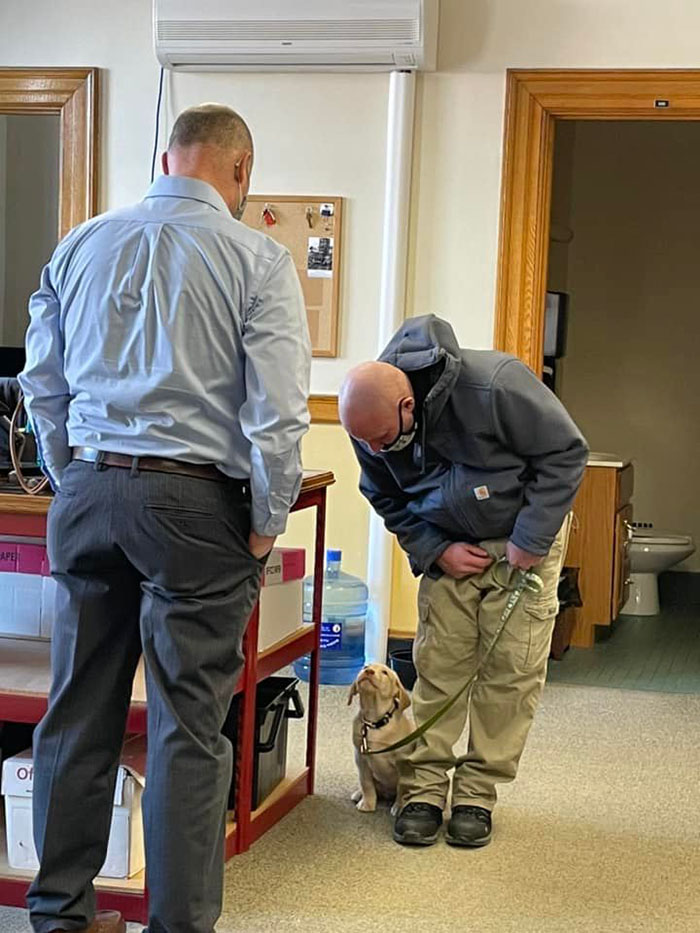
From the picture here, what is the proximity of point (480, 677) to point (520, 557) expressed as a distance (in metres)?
0.34

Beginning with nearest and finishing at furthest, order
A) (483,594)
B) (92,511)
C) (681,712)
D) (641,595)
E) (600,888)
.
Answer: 1. (92,511)
2. (600,888)
3. (483,594)
4. (681,712)
5. (641,595)

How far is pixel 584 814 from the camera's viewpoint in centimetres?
328

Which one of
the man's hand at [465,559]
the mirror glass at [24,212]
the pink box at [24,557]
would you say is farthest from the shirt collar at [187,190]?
the mirror glass at [24,212]

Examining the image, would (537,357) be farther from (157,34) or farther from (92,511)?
(92,511)

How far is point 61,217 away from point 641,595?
3.28 metres

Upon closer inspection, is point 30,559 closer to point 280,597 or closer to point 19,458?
point 19,458

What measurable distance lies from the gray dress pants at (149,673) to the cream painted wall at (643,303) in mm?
5168

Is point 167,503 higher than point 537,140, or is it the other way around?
point 537,140

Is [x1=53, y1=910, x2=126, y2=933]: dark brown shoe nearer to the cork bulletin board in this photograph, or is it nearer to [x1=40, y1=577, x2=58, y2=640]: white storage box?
[x1=40, y1=577, x2=58, y2=640]: white storage box

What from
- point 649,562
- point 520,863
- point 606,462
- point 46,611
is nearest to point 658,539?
point 649,562

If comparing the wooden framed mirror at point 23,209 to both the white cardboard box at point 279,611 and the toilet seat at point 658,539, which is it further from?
the white cardboard box at point 279,611

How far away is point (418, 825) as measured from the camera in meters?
3.04

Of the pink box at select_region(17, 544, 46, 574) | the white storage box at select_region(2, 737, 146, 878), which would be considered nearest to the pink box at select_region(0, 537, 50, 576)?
the pink box at select_region(17, 544, 46, 574)

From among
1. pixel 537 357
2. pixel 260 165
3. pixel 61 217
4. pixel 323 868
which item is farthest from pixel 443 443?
pixel 61 217
